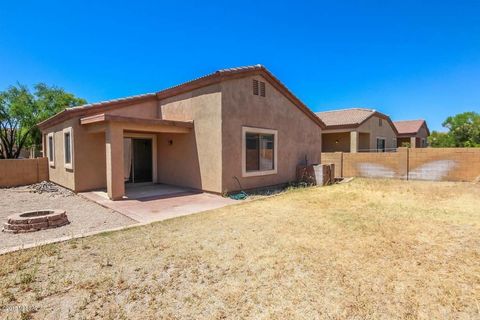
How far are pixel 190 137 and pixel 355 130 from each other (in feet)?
53.8

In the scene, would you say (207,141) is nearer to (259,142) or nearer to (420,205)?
(259,142)

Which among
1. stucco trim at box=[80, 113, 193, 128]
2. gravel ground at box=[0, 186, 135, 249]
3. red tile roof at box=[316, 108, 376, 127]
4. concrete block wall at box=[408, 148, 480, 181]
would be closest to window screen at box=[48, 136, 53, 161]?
gravel ground at box=[0, 186, 135, 249]

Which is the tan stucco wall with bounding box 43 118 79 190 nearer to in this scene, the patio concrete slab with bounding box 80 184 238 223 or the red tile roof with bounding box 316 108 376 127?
the patio concrete slab with bounding box 80 184 238 223

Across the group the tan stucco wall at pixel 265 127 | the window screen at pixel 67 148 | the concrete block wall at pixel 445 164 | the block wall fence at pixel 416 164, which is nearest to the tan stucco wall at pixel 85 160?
the window screen at pixel 67 148

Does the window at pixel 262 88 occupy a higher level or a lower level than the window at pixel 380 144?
higher

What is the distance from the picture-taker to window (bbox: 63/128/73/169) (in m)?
11.2

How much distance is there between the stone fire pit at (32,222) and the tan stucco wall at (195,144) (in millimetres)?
5284

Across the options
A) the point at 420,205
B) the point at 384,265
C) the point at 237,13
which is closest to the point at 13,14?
the point at 237,13

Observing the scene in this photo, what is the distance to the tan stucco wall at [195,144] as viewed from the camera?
10.3 m

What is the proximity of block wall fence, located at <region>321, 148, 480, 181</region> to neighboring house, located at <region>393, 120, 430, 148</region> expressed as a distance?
19.8m

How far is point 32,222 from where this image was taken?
6.18 m

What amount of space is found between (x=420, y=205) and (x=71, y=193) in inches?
528

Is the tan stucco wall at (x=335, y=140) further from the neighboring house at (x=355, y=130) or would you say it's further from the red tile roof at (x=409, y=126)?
the red tile roof at (x=409, y=126)

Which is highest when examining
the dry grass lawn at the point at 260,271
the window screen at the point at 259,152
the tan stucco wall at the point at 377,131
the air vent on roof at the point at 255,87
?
the air vent on roof at the point at 255,87
